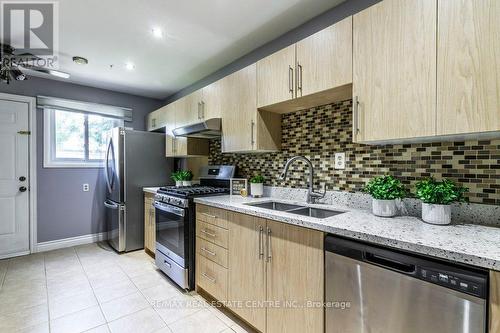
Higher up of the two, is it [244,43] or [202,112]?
[244,43]

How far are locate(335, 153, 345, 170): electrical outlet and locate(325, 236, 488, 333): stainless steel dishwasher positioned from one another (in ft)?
2.52

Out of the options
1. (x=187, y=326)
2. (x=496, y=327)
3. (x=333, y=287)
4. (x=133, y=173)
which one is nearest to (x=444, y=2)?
(x=496, y=327)

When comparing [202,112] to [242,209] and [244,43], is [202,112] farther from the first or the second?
[242,209]

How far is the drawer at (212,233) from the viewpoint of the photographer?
189 cm

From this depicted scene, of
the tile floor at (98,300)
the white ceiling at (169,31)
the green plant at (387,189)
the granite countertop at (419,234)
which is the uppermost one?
the white ceiling at (169,31)

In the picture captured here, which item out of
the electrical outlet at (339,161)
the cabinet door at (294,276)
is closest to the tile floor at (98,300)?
the cabinet door at (294,276)

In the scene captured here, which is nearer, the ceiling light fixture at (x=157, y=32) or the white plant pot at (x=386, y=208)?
the white plant pot at (x=386, y=208)

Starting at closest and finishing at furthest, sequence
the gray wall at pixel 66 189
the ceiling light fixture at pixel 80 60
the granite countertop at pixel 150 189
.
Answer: the ceiling light fixture at pixel 80 60 < the granite countertop at pixel 150 189 < the gray wall at pixel 66 189

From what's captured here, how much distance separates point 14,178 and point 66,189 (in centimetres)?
58

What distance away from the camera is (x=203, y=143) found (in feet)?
10.6

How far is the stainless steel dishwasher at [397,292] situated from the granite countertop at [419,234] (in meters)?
0.05

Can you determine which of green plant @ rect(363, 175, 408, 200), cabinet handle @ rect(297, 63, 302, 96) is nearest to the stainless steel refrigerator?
cabinet handle @ rect(297, 63, 302, 96)

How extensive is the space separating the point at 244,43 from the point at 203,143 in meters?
1.38

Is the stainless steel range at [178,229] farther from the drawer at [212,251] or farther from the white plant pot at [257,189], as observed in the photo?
the white plant pot at [257,189]
